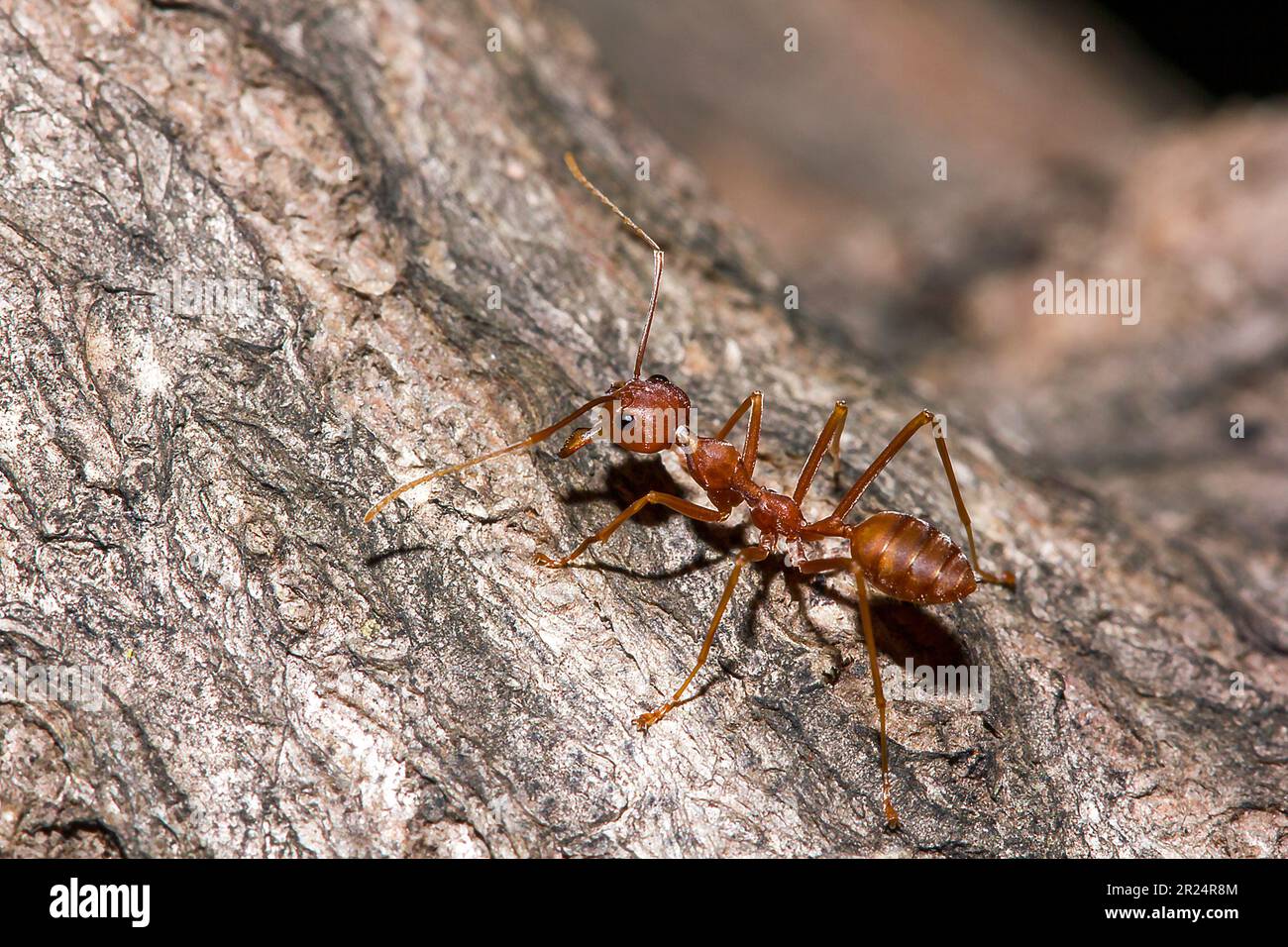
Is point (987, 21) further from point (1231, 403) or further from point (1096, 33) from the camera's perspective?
point (1231, 403)

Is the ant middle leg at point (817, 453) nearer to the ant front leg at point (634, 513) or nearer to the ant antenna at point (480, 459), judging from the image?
the ant front leg at point (634, 513)

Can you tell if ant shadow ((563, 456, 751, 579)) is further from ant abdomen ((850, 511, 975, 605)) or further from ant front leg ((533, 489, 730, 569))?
ant abdomen ((850, 511, 975, 605))

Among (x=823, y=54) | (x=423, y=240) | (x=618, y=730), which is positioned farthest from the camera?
(x=823, y=54)

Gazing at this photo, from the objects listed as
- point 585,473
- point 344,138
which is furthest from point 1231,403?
point 344,138

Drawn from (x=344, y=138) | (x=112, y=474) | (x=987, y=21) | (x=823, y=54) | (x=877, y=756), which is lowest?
(x=877, y=756)

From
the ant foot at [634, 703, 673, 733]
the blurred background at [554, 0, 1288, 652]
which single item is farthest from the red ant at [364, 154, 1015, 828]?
the blurred background at [554, 0, 1288, 652]

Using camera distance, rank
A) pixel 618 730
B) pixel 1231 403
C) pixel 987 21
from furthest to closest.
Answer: pixel 987 21
pixel 1231 403
pixel 618 730
